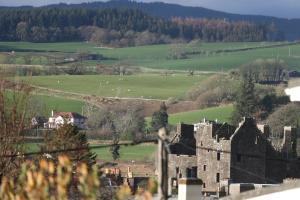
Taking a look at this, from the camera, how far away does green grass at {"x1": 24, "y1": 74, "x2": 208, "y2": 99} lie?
15500 centimetres

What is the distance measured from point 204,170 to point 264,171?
4945mm

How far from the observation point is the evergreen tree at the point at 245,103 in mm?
110375

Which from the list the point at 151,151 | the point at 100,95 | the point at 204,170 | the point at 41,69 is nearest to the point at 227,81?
the point at 100,95

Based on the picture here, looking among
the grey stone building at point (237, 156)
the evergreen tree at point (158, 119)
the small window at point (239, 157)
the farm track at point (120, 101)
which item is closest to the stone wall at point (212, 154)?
the grey stone building at point (237, 156)

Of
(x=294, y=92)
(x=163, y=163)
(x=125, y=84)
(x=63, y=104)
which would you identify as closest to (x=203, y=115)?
(x=63, y=104)

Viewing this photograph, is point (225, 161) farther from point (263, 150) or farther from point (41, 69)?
point (41, 69)

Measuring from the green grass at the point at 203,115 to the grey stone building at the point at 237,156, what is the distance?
3656cm

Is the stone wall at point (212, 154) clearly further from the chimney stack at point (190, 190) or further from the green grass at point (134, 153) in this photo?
the chimney stack at point (190, 190)

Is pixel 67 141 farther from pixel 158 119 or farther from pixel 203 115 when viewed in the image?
pixel 158 119

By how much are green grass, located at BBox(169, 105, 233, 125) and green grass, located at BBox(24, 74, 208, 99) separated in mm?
24070

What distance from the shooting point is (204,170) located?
75688 millimetres

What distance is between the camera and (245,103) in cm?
11475

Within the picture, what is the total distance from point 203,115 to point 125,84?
46516 millimetres

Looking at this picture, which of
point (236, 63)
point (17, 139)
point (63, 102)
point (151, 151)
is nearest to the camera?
point (17, 139)
